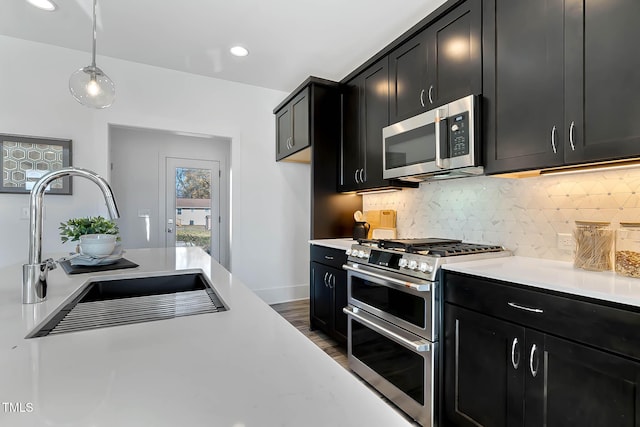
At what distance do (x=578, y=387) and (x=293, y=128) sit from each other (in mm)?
3124

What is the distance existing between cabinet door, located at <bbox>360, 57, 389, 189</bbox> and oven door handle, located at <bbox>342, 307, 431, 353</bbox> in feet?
3.54

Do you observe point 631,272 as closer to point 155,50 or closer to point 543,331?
point 543,331

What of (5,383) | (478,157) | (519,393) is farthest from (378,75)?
(5,383)

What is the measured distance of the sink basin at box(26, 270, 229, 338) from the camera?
81 cm

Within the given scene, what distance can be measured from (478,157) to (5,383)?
2045mm

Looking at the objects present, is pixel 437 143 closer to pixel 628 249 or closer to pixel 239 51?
pixel 628 249

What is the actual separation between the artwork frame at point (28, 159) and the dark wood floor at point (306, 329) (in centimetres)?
260

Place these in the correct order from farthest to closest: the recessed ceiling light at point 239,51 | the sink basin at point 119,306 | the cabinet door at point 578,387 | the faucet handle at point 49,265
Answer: the recessed ceiling light at point 239,51, the cabinet door at point 578,387, the faucet handle at point 49,265, the sink basin at point 119,306

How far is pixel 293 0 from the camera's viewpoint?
2.36 metres

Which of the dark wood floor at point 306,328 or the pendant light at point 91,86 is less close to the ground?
the pendant light at point 91,86

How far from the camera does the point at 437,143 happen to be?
1984 mm

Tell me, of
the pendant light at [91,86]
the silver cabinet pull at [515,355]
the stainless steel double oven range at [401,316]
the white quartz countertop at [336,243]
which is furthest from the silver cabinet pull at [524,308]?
the pendant light at [91,86]

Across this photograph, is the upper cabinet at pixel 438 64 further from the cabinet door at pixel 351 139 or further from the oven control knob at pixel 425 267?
the oven control knob at pixel 425 267

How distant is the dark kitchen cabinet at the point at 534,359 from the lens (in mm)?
1086
